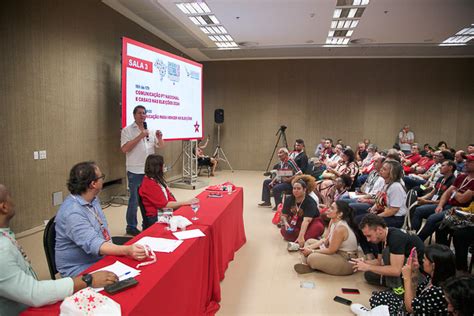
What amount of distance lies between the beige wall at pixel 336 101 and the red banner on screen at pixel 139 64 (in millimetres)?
5711

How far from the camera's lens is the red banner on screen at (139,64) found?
4.98 metres

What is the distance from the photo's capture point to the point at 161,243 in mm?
2047

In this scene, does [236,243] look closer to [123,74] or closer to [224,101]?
[123,74]

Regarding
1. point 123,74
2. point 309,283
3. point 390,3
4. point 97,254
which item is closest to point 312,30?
point 390,3

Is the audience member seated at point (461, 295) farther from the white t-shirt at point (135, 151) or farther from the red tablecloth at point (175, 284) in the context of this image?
the white t-shirt at point (135, 151)

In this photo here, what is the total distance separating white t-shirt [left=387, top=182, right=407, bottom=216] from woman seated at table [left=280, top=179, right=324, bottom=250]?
0.81 metres

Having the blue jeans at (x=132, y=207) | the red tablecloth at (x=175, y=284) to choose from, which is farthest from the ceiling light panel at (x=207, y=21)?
the red tablecloth at (x=175, y=284)

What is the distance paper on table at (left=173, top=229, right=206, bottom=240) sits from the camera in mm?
2189

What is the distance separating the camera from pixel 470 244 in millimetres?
3162

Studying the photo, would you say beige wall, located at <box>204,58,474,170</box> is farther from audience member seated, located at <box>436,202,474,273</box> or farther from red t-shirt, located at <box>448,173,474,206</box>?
audience member seated, located at <box>436,202,474,273</box>

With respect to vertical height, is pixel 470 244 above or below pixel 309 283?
above

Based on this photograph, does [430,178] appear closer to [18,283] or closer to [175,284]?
[175,284]

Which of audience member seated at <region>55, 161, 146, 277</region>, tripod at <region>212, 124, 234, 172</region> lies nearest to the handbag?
audience member seated at <region>55, 161, 146, 277</region>

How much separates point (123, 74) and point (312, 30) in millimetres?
4373
